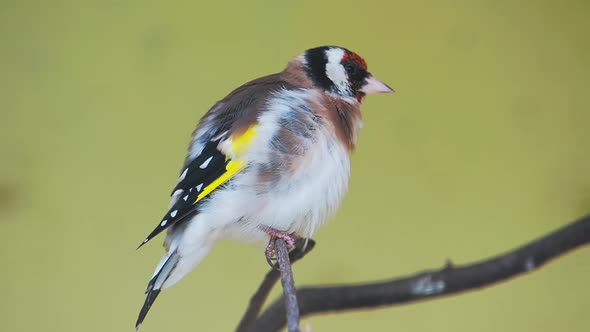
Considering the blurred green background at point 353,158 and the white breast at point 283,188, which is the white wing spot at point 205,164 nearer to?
the white breast at point 283,188

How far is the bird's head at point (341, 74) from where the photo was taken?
43.9 inches

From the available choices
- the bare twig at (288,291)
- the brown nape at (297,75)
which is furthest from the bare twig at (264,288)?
the brown nape at (297,75)

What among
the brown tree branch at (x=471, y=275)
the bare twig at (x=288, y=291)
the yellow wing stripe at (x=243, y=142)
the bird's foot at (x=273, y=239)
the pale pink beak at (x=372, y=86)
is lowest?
the brown tree branch at (x=471, y=275)

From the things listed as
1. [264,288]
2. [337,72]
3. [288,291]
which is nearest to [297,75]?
[337,72]

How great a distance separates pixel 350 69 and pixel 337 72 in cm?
2

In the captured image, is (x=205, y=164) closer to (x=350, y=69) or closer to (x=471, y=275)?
(x=350, y=69)

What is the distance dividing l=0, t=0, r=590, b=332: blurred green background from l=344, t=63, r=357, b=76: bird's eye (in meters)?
0.14

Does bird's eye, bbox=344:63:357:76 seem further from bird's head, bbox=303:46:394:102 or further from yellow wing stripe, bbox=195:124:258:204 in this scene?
yellow wing stripe, bbox=195:124:258:204

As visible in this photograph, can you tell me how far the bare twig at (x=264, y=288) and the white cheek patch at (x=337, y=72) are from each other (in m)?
0.25

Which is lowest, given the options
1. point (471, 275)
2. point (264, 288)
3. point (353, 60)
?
point (471, 275)

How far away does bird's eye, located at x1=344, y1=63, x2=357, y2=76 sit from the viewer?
1.12 m

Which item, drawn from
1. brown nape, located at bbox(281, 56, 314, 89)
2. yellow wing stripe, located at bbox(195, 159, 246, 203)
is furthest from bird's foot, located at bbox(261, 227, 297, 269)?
brown nape, located at bbox(281, 56, 314, 89)

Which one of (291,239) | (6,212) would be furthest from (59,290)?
(291,239)

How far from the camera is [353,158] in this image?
1282mm
